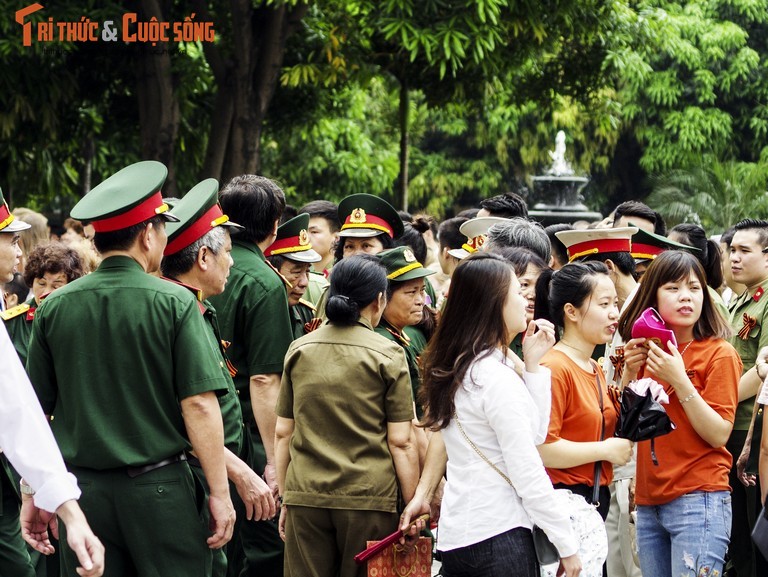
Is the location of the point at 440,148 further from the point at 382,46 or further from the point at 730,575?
the point at 730,575

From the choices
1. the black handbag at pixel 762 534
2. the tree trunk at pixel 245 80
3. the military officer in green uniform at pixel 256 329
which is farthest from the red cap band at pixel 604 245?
the tree trunk at pixel 245 80

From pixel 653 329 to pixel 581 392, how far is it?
0.44 m

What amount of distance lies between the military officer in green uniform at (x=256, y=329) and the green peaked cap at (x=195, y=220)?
0.66 m

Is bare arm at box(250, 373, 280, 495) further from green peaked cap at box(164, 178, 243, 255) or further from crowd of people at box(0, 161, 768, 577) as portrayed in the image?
green peaked cap at box(164, 178, 243, 255)

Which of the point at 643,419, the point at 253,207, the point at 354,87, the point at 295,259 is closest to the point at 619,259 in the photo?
the point at 295,259

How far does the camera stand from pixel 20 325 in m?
6.21

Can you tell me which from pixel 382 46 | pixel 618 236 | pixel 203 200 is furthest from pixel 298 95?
pixel 203 200

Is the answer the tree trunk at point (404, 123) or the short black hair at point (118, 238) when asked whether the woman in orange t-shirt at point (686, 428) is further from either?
the tree trunk at point (404, 123)

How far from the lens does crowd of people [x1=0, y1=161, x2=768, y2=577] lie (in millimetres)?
3965

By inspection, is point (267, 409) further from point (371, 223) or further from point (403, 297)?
point (371, 223)

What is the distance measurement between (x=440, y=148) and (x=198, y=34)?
22.7 meters

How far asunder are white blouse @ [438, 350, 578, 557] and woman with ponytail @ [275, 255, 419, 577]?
2.41 ft

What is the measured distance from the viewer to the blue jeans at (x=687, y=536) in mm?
4656

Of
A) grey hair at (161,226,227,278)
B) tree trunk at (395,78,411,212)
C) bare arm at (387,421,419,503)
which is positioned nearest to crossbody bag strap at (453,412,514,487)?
bare arm at (387,421,419,503)
